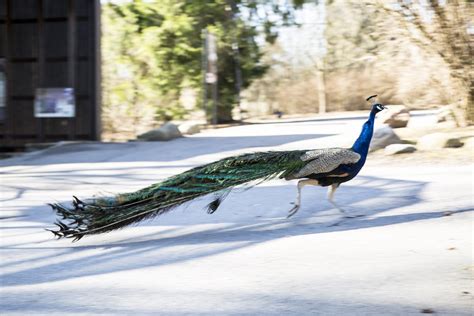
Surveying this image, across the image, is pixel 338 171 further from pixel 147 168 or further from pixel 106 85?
pixel 106 85

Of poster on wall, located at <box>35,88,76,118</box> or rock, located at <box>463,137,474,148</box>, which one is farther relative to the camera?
poster on wall, located at <box>35,88,76,118</box>

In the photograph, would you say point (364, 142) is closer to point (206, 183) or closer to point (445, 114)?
point (206, 183)

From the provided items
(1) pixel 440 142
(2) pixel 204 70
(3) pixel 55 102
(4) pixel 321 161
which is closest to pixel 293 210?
(4) pixel 321 161

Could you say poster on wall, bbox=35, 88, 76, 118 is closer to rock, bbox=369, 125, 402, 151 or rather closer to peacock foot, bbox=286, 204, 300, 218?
rock, bbox=369, 125, 402, 151

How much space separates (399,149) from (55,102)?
38.2 ft

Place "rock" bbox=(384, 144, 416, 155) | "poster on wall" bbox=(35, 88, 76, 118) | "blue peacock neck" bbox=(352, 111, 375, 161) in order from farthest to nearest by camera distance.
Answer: "poster on wall" bbox=(35, 88, 76, 118)
"rock" bbox=(384, 144, 416, 155)
"blue peacock neck" bbox=(352, 111, 375, 161)

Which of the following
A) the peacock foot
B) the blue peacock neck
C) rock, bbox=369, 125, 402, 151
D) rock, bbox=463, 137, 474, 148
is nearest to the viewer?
the blue peacock neck

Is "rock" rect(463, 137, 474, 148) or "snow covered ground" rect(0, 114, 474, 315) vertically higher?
"rock" rect(463, 137, 474, 148)

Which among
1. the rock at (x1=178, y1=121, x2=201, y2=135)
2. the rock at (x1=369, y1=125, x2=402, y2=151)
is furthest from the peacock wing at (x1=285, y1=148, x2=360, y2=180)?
the rock at (x1=178, y1=121, x2=201, y2=135)

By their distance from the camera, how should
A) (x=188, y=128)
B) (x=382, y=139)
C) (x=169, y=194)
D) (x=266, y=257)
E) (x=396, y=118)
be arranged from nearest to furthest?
(x=266, y=257) → (x=169, y=194) → (x=382, y=139) → (x=396, y=118) → (x=188, y=128)

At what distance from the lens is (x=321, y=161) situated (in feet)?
23.1

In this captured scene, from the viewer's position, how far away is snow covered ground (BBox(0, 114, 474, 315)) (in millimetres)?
4734

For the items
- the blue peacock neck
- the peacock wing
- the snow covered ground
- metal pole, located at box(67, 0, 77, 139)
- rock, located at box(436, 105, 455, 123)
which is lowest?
the snow covered ground

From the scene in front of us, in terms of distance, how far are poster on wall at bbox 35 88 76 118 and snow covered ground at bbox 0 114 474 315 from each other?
9.44 metres
